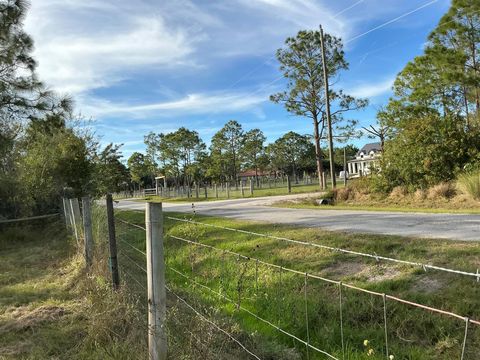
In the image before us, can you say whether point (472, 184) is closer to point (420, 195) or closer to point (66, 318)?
point (420, 195)

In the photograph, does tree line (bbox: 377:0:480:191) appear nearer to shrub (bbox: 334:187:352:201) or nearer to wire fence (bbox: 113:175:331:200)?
shrub (bbox: 334:187:352:201)

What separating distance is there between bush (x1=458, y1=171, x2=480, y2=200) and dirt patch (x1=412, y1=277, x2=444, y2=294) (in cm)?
981

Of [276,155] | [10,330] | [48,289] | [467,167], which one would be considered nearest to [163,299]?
[10,330]

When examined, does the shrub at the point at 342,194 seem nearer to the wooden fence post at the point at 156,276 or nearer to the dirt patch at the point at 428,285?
the dirt patch at the point at 428,285

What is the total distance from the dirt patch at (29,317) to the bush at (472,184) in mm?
12315

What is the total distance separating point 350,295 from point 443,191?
37.7ft

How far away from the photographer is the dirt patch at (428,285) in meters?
4.89

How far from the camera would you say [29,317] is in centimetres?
564

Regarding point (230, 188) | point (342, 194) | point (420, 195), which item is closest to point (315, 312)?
point (420, 195)

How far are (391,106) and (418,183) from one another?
55.3ft

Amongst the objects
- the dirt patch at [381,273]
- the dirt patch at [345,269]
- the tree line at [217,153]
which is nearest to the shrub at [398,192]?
the dirt patch at [345,269]

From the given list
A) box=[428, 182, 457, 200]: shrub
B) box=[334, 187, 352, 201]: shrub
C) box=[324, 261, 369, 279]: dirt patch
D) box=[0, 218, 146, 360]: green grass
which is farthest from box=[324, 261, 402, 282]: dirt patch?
box=[334, 187, 352, 201]: shrub

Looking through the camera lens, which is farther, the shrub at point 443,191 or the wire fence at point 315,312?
the shrub at point 443,191

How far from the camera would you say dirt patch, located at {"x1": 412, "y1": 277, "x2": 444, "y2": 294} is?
4887 mm
